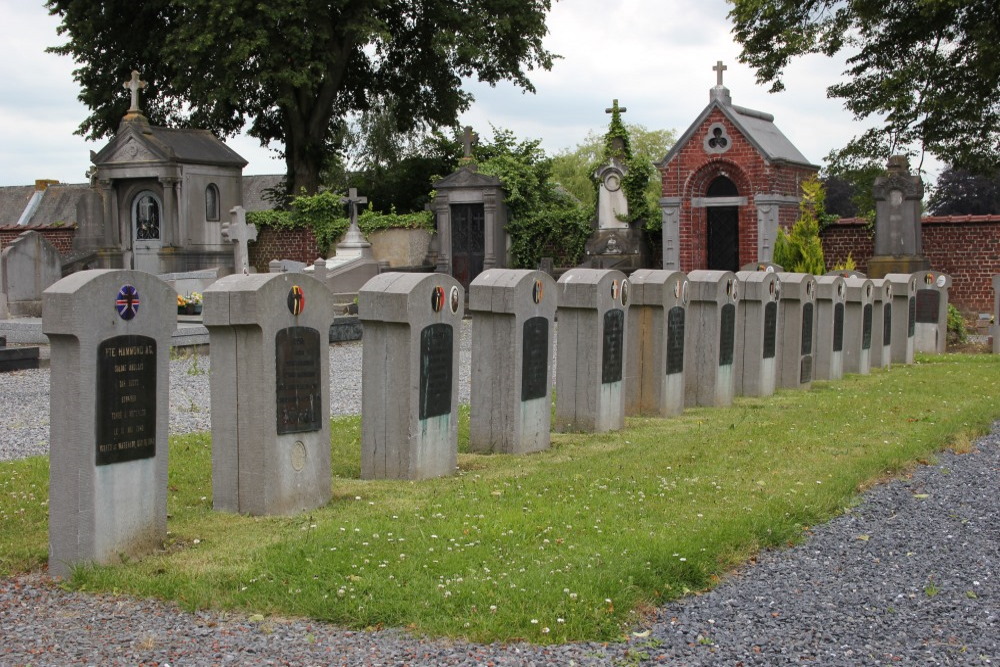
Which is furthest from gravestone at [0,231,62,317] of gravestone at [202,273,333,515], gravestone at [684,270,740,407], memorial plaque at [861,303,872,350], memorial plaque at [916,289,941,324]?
gravestone at [202,273,333,515]

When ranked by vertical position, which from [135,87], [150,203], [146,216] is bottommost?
[146,216]

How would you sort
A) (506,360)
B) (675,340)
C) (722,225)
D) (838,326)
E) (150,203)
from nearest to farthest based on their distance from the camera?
1. (506,360)
2. (675,340)
3. (838,326)
4. (722,225)
5. (150,203)

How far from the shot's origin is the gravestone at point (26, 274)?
23.4m

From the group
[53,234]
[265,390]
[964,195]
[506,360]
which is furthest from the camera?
[964,195]

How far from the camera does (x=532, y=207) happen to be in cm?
3042

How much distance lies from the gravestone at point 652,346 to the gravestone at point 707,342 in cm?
72

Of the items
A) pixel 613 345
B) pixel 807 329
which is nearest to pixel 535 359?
pixel 613 345

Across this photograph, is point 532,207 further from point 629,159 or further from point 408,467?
point 408,467

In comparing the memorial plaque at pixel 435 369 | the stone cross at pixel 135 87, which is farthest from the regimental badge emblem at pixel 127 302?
the stone cross at pixel 135 87

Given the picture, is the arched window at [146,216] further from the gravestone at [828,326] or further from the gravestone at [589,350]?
the gravestone at [589,350]

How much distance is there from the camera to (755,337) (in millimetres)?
14008

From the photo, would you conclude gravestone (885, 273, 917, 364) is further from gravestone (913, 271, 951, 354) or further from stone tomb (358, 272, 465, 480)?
stone tomb (358, 272, 465, 480)

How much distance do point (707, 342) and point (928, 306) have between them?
9.11 metres

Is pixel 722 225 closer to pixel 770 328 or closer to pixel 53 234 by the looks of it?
pixel 770 328
